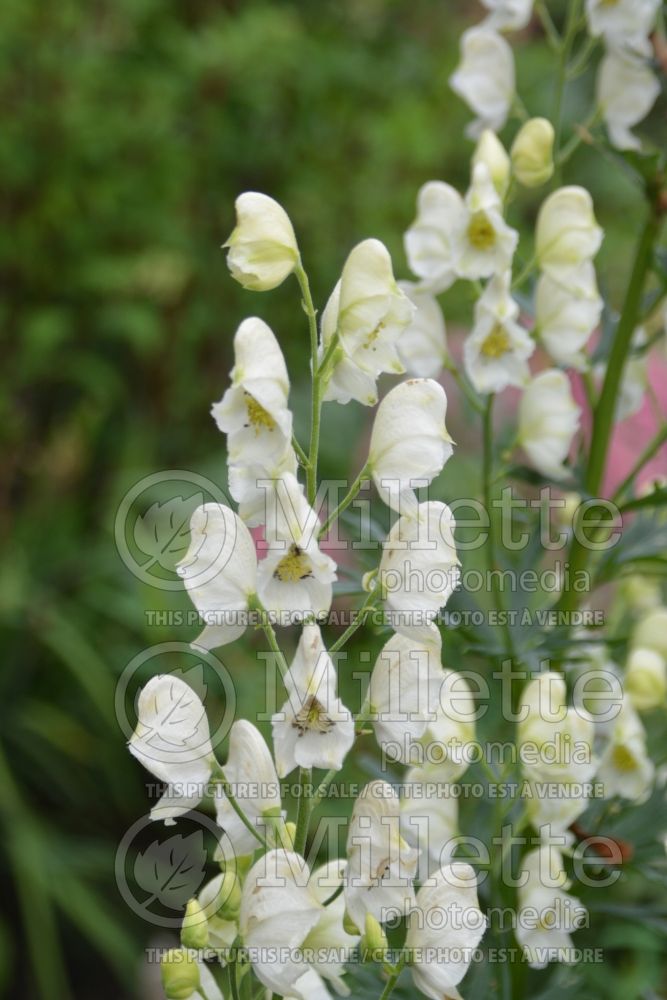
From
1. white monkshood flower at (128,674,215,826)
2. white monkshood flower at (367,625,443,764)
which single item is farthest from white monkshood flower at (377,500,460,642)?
white monkshood flower at (128,674,215,826)

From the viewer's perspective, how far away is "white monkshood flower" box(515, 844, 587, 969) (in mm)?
762

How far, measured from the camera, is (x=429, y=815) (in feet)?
2.58

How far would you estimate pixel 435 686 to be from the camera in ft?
2.02

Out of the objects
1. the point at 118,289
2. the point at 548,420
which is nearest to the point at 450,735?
the point at 548,420

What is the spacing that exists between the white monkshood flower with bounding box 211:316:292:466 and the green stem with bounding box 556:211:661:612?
39 cm

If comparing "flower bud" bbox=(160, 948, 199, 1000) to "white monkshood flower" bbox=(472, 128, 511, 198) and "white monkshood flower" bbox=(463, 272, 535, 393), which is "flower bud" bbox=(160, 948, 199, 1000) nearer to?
"white monkshood flower" bbox=(463, 272, 535, 393)

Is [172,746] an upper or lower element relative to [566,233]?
lower

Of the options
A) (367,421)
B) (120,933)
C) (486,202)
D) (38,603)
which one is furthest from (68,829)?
A: (486,202)

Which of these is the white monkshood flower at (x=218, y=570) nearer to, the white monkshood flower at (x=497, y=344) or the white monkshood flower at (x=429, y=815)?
the white monkshood flower at (x=429, y=815)

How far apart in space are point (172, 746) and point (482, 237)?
0.45m

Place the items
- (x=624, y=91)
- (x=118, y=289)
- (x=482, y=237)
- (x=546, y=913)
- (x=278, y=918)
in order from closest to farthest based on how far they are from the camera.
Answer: (x=278, y=918) → (x=546, y=913) → (x=482, y=237) → (x=624, y=91) → (x=118, y=289)

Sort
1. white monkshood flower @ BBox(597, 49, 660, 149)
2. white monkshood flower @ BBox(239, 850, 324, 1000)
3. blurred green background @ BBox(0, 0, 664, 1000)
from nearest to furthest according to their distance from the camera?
1. white monkshood flower @ BBox(239, 850, 324, 1000)
2. white monkshood flower @ BBox(597, 49, 660, 149)
3. blurred green background @ BBox(0, 0, 664, 1000)

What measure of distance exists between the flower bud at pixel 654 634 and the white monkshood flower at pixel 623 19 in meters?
0.48

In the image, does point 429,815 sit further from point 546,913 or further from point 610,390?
point 610,390
